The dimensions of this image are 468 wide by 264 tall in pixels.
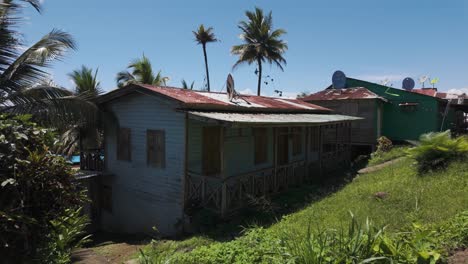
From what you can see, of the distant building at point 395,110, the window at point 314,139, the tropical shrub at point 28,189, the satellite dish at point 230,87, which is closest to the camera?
the tropical shrub at point 28,189

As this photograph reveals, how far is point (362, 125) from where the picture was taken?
18797 millimetres

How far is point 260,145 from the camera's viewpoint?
12.9m

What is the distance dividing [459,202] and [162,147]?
25.0 feet

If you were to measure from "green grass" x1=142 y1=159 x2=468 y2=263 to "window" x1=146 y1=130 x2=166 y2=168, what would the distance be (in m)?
3.07

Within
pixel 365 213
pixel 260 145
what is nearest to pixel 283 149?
pixel 260 145

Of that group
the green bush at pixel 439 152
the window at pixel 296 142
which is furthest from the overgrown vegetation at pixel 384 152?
the green bush at pixel 439 152

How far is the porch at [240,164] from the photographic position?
30.8ft

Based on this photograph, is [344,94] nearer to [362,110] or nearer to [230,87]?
[362,110]

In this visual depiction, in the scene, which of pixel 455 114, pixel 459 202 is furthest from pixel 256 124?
pixel 455 114

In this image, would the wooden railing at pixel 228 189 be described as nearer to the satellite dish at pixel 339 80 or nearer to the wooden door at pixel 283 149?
the wooden door at pixel 283 149

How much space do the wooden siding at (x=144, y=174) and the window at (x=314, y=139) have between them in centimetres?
839

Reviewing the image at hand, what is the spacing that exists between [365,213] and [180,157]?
17.1 feet

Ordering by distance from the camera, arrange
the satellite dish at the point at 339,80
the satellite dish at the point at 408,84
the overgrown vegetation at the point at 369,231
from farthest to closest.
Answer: the satellite dish at the point at 339,80
the satellite dish at the point at 408,84
the overgrown vegetation at the point at 369,231

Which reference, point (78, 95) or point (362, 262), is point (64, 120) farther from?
point (362, 262)
